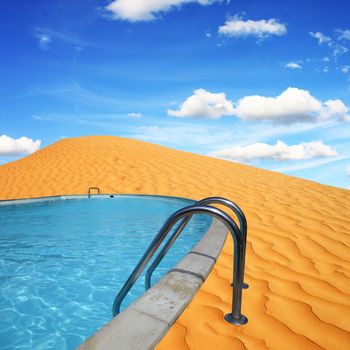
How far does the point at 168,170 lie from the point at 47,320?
8455mm

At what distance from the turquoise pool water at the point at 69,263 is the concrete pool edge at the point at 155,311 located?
991 mm

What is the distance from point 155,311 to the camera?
1.80 metres

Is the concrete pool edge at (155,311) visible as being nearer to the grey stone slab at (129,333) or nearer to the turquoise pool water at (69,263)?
the grey stone slab at (129,333)

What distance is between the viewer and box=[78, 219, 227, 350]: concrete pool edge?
58.8 inches

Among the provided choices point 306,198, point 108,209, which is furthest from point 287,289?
point 108,209

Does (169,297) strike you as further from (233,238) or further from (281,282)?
(281,282)

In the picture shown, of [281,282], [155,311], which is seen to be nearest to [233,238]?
[155,311]

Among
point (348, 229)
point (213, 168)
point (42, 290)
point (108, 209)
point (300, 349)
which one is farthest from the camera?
point (213, 168)

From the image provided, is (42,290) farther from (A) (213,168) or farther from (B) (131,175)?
(A) (213,168)

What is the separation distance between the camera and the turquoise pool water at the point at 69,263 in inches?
106

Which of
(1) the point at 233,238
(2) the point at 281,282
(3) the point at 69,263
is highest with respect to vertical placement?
(1) the point at 233,238

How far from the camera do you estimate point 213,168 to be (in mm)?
11328

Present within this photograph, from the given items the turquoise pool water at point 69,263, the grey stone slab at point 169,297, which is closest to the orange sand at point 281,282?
the grey stone slab at point 169,297

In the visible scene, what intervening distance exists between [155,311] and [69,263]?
2.66 m
